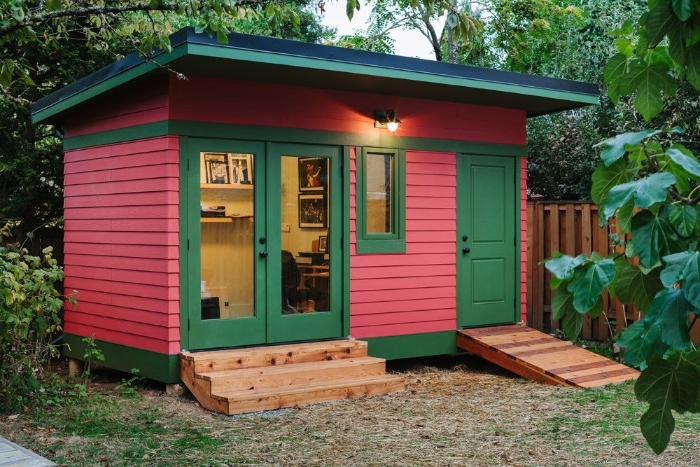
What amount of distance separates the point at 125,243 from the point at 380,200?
8.46 feet

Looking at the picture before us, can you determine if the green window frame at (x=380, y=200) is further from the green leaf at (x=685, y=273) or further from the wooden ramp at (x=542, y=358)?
the green leaf at (x=685, y=273)

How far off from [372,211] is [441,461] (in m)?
3.73

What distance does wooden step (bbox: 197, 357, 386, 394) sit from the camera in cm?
697

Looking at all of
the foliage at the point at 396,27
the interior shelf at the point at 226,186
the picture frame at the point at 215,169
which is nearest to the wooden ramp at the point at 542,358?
the interior shelf at the point at 226,186

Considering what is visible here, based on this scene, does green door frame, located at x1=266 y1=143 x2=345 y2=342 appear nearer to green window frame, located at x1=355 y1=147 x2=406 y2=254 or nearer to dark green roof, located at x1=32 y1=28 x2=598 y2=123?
green window frame, located at x1=355 y1=147 x2=406 y2=254

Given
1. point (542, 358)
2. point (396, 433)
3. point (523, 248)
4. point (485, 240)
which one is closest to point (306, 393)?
point (396, 433)

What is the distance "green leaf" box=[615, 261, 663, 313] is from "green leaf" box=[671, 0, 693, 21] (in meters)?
0.43

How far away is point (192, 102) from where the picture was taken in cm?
747

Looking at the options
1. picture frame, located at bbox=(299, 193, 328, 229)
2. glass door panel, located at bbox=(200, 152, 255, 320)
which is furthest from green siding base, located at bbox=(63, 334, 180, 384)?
picture frame, located at bbox=(299, 193, 328, 229)

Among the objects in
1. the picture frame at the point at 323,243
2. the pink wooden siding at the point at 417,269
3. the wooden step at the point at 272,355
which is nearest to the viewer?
the wooden step at the point at 272,355

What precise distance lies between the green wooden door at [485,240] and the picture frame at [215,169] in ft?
9.00

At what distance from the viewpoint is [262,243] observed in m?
7.85

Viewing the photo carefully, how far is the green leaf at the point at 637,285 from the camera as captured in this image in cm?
149

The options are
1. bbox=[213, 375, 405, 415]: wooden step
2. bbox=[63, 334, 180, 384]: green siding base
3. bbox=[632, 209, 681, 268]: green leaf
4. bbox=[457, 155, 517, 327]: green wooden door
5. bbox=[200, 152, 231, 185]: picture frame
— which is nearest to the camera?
bbox=[632, 209, 681, 268]: green leaf
